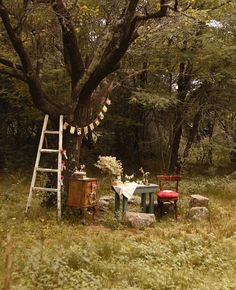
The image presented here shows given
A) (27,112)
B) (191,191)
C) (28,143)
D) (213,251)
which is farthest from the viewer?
(28,143)

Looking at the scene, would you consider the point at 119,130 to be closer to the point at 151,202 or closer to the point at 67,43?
the point at 151,202

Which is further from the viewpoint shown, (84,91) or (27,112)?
(27,112)

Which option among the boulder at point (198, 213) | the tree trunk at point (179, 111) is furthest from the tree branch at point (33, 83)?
the tree trunk at point (179, 111)

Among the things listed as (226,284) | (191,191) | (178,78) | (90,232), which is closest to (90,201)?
(90,232)

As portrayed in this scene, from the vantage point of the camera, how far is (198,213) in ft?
30.0

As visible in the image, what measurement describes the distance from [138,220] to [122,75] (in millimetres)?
8490

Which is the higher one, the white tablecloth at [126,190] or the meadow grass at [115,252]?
the white tablecloth at [126,190]

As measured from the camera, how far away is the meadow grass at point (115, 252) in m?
4.94

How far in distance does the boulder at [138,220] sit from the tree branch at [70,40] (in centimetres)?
307

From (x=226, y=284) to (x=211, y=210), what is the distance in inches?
183

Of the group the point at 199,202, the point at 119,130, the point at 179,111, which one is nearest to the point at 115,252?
the point at 199,202

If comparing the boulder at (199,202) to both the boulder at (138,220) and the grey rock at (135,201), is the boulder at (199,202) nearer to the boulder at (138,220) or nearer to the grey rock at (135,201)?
the grey rock at (135,201)

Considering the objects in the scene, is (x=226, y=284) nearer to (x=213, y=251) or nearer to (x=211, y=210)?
(x=213, y=251)

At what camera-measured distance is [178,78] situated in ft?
55.8
